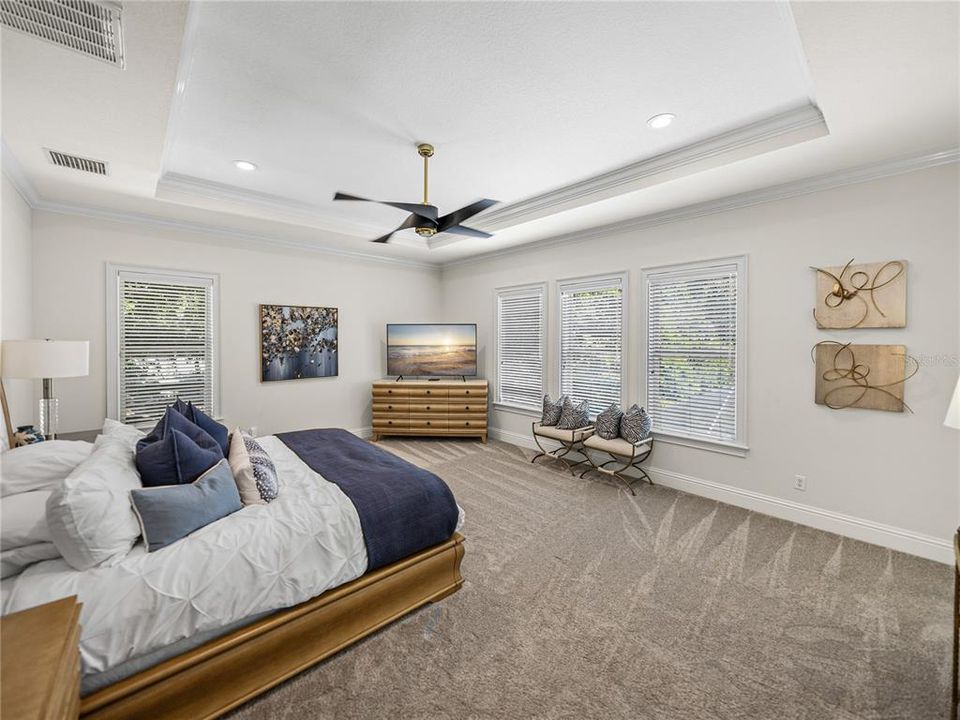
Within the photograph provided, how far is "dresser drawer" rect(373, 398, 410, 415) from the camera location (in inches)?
228

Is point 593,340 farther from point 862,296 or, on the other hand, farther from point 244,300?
point 244,300

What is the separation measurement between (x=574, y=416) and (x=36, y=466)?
4131mm

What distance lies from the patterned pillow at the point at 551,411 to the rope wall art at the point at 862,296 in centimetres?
250

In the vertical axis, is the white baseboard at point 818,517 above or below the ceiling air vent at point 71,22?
below

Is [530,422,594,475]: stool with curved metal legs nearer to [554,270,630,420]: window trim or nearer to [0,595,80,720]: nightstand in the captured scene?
[554,270,630,420]: window trim

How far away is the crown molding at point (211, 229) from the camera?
12.6ft

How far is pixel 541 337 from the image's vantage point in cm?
538

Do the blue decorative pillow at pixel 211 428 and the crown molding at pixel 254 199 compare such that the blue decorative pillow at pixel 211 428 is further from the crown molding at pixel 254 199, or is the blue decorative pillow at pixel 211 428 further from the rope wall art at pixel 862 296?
the rope wall art at pixel 862 296

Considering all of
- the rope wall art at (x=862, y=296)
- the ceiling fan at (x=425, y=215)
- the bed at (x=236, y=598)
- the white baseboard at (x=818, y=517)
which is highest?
the ceiling fan at (x=425, y=215)

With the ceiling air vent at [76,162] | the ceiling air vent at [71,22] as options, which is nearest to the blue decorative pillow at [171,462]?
the ceiling air vent at [71,22]

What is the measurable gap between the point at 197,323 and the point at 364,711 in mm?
4315

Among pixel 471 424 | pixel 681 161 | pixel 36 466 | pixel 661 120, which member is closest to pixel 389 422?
pixel 471 424

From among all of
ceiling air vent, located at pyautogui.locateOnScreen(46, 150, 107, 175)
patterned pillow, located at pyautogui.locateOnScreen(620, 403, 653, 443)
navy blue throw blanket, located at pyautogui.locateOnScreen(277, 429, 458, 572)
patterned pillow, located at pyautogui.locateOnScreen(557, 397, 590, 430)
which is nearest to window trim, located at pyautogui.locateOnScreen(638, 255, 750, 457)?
patterned pillow, located at pyautogui.locateOnScreen(620, 403, 653, 443)

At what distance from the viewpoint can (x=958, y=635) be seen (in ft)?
5.20
